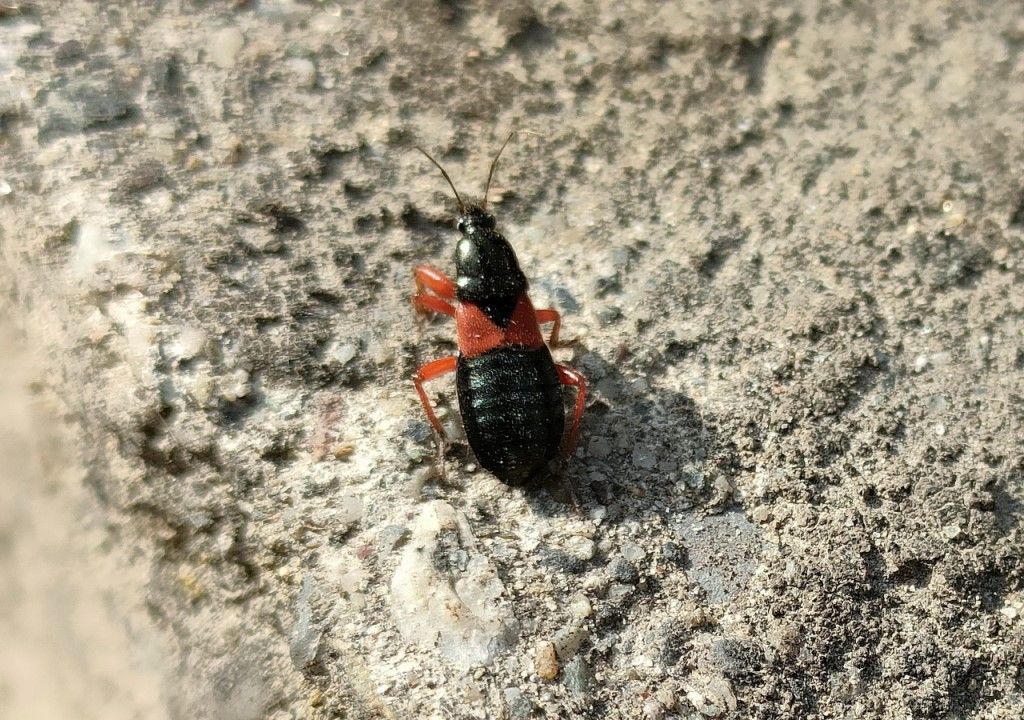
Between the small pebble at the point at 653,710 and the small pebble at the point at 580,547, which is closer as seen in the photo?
the small pebble at the point at 653,710

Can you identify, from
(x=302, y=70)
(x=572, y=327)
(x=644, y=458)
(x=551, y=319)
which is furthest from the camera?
(x=302, y=70)

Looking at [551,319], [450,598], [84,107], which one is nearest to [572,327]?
[551,319]

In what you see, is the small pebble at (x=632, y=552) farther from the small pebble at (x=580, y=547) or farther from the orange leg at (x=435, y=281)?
the orange leg at (x=435, y=281)

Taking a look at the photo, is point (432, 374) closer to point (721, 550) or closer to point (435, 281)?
point (435, 281)

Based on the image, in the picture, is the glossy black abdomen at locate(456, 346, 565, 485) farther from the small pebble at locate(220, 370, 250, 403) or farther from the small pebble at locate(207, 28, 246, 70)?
the small pebble at locate(207, 28, 246, 70)

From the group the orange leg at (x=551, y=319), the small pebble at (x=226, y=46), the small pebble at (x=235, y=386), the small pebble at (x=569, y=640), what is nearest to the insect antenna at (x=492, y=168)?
the orange leg at (x=551, y=319)

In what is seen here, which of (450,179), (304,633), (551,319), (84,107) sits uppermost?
(84,107)
